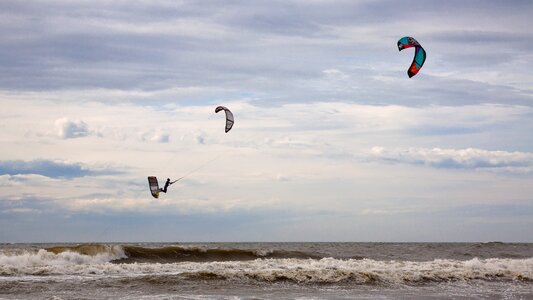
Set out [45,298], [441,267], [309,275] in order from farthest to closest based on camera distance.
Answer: [441,267], [309,275], [45,298]

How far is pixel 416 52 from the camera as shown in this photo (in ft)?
61.6

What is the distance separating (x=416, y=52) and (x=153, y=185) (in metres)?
8.55

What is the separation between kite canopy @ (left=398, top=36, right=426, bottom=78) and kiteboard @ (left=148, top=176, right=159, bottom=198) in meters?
7.66

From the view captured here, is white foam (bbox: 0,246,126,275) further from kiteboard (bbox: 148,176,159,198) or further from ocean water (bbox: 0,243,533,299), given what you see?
kiteboard (bbox: 148,176,159,198)

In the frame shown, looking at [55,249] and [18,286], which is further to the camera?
[55,249]

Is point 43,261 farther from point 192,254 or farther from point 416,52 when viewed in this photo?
point 416,52

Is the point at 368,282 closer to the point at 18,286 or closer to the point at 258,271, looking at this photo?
the point at 258,271

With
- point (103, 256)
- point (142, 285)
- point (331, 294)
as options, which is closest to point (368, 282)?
point (331, 294)

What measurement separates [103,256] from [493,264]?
48.7ft

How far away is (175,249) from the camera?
92.2 ft

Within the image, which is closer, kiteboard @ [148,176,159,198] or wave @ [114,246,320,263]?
kiteboard @ [148,176,159,198]

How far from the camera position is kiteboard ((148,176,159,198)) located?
57.0 ft

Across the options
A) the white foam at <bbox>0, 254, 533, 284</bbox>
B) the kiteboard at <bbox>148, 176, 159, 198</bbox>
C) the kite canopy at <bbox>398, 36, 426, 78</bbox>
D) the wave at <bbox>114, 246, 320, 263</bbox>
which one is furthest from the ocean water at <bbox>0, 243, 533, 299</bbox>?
the kite canopy at <bbox>398, 36, 426, 78</bbox>

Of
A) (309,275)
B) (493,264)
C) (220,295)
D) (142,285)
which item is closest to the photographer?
(220,295)
